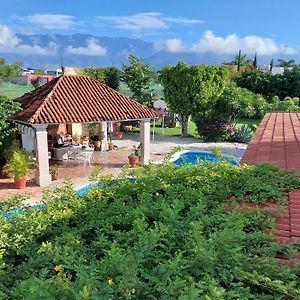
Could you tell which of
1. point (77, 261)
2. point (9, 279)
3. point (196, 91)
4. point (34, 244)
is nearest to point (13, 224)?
point (34, 244)

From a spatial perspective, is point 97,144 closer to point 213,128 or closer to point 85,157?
point 85,157

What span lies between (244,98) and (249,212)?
26983mm

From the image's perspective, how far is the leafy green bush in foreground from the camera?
3.19m

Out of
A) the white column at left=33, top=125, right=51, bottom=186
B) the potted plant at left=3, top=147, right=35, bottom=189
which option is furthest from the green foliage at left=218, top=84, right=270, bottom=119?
the potted plant at left=3, top=147, right=35, bottom=189

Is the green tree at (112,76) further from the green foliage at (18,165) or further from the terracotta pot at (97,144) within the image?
the green foliage at (18,165)

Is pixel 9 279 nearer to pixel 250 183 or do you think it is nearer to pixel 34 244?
pixel 34 244

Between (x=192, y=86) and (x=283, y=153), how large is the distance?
2016 cm

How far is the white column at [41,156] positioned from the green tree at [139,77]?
651 inches

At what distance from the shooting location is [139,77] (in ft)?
105

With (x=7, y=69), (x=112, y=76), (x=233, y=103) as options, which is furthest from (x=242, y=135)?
(x=7, y=69)

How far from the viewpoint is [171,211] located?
182 inches

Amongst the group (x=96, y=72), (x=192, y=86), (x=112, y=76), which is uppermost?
(x=96, y=72)

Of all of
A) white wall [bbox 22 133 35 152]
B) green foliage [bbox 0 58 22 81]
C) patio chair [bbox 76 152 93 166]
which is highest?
green foliage [bbox 0 58 22 81]

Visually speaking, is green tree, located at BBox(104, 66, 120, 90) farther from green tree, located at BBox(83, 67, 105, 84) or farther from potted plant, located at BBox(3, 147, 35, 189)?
potted plant, located at BBox(3, 147, 35, 189)
